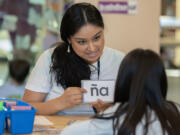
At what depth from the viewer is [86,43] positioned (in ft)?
7.95

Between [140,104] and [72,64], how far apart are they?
1078 mm

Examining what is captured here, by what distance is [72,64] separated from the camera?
2.60 meters

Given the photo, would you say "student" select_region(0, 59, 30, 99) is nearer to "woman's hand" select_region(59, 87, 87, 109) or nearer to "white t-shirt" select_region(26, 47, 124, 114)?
"white t-shirt" select_region(26, 47, 124, 114)

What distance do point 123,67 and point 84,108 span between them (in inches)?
40.9

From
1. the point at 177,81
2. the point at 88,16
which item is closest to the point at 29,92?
the point at 88,16

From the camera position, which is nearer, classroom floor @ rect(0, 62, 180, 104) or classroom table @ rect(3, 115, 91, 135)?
classroom table @ rect(3, 115, 91, 135)

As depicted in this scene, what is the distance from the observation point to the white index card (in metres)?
2.29

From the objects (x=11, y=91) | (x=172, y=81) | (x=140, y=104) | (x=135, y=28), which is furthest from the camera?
(x=172, y=81)

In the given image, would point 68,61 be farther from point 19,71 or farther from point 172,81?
point 172,81

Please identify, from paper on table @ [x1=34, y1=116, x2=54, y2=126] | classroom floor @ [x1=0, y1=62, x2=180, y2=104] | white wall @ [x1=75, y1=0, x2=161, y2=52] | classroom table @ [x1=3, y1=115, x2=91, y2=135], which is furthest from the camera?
classroom floor @ [x1=0, y1=62, x2=180, y2=104]

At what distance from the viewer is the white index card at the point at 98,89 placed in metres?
2.29

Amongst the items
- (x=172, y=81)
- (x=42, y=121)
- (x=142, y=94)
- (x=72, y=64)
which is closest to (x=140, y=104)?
(x=142, y=94)

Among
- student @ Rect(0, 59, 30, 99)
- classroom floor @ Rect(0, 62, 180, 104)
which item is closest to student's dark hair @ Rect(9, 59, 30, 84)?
student @ Rect(0, 59, 30, 99)

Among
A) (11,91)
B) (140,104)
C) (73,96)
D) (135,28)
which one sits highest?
(135,28)
